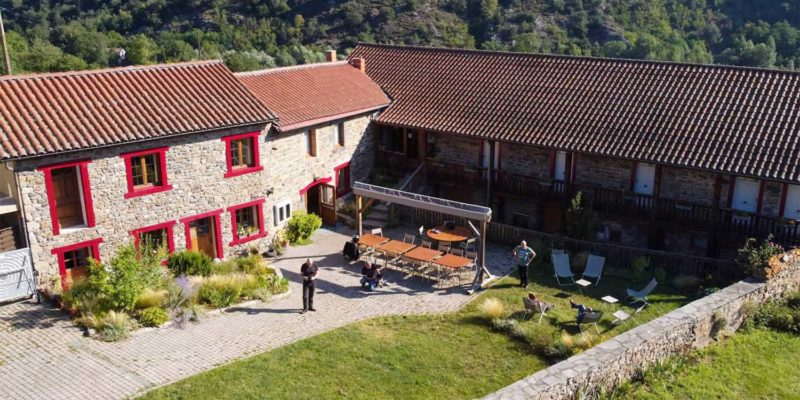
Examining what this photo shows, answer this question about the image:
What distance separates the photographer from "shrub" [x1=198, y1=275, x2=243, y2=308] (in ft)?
62.6

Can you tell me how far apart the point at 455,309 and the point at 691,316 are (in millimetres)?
6213

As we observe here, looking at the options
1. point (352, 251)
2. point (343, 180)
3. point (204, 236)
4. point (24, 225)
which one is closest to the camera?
point (24, 225)

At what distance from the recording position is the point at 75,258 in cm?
1983

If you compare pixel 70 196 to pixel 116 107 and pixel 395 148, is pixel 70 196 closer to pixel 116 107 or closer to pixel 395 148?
pixel 116 107

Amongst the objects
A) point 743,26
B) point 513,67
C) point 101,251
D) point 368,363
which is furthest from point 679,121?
point 743,26

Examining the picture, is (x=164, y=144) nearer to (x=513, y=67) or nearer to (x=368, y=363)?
(x=368, y=363)

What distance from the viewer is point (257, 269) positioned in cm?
2130

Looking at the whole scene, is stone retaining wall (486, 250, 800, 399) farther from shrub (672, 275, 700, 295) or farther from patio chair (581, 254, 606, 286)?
patio chair (581, 254, 606, 286)

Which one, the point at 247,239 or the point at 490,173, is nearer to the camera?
the point at 247,239

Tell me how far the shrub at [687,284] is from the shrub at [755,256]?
1.26 meters

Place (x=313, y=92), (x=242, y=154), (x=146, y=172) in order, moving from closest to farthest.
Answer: (x=146, y=172) < (x=242, y=154) < (x=313, y=92)

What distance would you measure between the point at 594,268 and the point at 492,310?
4.81 meters

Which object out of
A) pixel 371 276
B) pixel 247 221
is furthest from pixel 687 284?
pixel 247 221

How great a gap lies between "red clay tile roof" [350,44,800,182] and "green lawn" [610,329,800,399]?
21.5ft
